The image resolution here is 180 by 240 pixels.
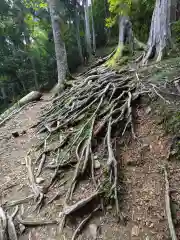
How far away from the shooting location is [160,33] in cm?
633

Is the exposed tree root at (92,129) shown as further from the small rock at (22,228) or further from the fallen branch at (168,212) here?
the fallen branch at (168,212)

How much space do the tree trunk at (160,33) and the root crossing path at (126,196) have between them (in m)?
3.02

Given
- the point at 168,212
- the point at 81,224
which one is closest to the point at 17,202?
the point at 81,224

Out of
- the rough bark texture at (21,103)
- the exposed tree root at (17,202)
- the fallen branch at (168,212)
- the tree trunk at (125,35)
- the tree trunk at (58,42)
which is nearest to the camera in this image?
the fallen branch at (168,212)

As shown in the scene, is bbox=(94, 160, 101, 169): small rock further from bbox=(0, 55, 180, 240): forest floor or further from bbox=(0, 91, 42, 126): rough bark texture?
bbox=(0, 91, 42, 126): rough bark texture

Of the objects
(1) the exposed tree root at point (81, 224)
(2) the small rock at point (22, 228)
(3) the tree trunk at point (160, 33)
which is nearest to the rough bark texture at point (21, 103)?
(3) the tree trunk at point (160, 33)

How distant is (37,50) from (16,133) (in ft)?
33.1

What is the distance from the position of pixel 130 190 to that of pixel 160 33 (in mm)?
5554

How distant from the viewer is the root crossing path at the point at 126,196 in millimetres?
2447

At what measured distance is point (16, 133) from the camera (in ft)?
17.3

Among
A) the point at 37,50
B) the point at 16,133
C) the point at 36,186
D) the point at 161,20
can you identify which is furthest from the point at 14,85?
the point at 36,186

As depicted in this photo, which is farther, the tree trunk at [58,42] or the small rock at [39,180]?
the tree trunk at [58,42]

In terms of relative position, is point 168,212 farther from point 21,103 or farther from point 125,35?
point 125,35

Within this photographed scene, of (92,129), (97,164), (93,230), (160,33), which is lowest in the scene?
(93,230)
